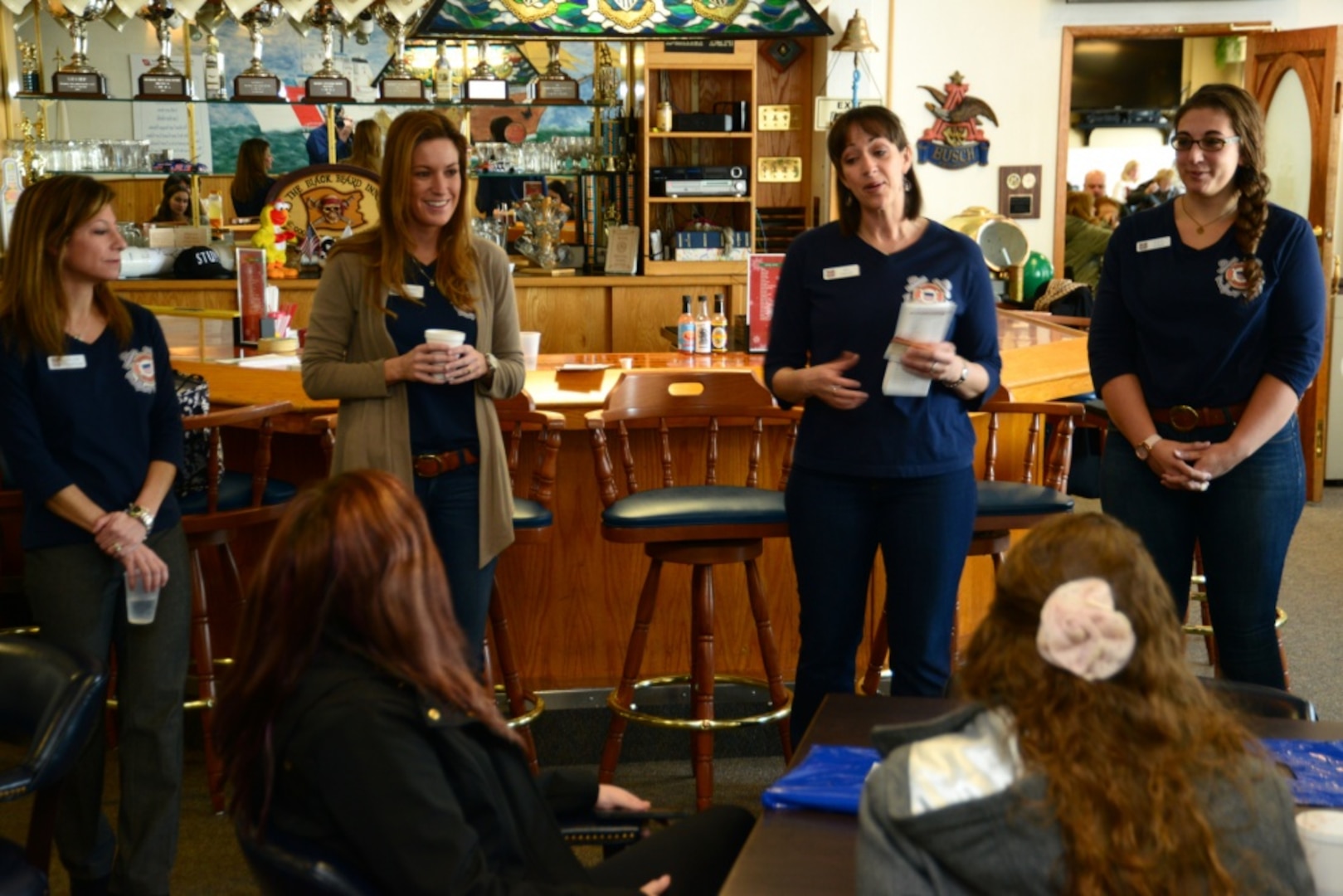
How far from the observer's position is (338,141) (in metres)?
9.55

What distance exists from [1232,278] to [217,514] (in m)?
2.37

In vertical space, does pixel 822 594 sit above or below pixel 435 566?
below

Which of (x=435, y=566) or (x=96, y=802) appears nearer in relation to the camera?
(x=435, y=566)

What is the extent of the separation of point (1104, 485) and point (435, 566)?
70.8 inches

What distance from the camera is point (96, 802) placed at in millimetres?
3074

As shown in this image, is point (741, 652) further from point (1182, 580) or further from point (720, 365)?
point (1182, 580)

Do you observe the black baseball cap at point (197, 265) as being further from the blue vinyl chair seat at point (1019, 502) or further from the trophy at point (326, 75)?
the blue vinyl chair seat at point (1019, 502)

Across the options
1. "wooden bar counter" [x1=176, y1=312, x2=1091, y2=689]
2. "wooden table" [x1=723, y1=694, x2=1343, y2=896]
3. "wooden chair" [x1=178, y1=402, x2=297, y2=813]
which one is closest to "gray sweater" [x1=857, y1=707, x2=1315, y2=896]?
"wooden table" [x1=723, y1=694, x2=1343, y2=896]

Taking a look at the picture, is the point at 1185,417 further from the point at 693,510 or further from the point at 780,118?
the point at 780,118

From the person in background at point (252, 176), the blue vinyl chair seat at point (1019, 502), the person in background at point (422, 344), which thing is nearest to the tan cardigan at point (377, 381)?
the person in background at point (422, 344)

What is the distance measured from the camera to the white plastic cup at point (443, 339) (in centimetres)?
305

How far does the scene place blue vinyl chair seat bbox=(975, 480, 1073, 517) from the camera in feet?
12.0

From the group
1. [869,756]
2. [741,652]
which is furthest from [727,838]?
[741,652]

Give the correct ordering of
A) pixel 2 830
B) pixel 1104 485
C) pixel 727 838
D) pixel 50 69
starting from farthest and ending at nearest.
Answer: pixel 50 69 → pixel 2 830 → pixel 1104 485 → pixel 727 838
